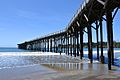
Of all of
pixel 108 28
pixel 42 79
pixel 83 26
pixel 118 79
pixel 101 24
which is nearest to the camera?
pixel 118 79

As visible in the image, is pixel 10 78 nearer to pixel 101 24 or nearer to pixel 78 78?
pixel 78 78

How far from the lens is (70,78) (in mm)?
12398

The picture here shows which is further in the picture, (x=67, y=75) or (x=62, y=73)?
(x=62, y=73)

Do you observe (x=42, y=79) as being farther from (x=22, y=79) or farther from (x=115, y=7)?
(x=115, y=7)

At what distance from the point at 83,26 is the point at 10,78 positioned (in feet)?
64.0

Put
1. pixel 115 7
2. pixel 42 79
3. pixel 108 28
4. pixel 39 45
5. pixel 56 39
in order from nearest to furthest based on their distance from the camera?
pixel 42 79, pixel 108 28, pixel 115 7, pixel 56 39, pixel 39 45

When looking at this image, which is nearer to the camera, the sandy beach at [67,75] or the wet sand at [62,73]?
the sandy beach at [67,75]

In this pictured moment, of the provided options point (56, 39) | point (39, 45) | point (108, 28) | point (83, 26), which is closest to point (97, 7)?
point (108, 28)

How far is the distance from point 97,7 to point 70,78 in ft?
Result: 34.8

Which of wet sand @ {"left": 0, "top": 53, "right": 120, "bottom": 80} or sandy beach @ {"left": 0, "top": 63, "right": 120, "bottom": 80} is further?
wet sand @ {"left": 0, "top": 53, "right": 120, "bottom": 80}

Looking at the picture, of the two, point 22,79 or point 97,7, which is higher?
point 97,7

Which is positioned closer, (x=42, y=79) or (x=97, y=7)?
(x=42, y=79)

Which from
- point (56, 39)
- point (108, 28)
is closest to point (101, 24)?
point (108, 28)

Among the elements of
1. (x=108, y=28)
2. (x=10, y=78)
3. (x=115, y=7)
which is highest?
(x=115, y=7)
